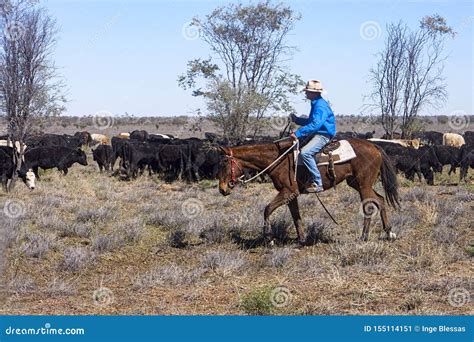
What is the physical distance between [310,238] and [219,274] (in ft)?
8.29

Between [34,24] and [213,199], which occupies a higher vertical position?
[34,24]

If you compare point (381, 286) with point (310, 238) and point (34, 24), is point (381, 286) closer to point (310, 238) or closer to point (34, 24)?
point (310, 238)

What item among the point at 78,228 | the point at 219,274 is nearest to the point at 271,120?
the point at 78,228

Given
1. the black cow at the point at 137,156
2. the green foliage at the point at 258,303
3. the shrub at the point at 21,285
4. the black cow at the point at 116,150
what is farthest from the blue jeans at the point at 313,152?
the black cow at the point at 116,150

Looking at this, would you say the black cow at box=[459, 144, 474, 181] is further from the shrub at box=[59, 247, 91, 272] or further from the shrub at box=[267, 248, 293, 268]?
the shrub at box=[59, 247, 91, 272]

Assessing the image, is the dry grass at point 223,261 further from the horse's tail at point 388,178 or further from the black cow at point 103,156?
the black cow at point 103,156

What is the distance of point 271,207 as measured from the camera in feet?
33.9

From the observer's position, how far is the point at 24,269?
929cm

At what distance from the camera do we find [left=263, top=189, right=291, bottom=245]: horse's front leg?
1031cm

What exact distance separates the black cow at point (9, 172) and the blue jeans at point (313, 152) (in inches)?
423

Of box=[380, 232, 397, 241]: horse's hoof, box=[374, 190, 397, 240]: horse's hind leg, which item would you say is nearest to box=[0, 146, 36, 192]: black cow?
box=[374, 190, 397, 240]: horse's hind leg

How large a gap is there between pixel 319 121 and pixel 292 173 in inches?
37.9

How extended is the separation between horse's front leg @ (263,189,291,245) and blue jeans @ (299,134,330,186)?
1.65ft

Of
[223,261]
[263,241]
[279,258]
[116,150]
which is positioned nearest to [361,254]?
[279,258]
